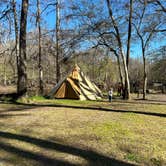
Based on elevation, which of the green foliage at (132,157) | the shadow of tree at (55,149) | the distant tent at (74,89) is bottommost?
the green foliage at (132,157)

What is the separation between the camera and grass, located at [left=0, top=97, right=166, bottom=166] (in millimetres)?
5977

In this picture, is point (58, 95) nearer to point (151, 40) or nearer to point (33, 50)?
point (33, 50)

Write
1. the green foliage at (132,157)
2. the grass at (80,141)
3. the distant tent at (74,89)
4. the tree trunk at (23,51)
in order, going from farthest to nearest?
the distant tent at (74,89), the tree trunk at (23,51), the green foliage at (132,157), the grass at (80,141)

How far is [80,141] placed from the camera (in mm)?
7238

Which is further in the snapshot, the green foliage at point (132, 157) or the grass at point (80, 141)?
the green foliage at point (132, 157)

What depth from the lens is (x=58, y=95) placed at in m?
21.4

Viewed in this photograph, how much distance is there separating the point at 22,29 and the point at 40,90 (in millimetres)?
9772

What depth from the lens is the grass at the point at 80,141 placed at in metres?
5.98

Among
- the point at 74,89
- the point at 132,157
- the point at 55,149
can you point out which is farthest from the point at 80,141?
the point at 74,89

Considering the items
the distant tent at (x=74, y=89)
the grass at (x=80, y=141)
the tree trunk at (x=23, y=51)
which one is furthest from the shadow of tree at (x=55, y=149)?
the distant tent at (x=74, y=89)

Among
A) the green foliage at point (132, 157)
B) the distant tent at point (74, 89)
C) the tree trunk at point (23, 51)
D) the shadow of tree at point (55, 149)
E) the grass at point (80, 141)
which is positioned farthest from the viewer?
the distant tent at point (74, 89)

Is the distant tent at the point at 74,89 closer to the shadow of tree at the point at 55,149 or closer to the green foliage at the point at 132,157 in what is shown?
the shadow of tree at the point at 55,149

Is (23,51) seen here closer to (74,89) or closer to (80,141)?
(74,89)

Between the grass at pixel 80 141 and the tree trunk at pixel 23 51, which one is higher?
the tree trunk at pixel 23 51
